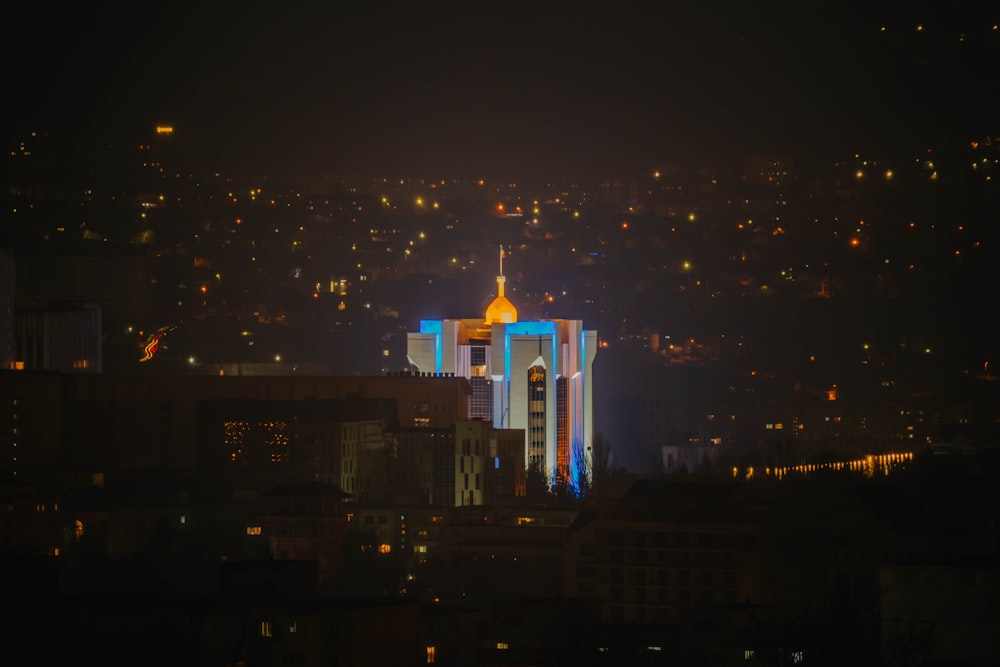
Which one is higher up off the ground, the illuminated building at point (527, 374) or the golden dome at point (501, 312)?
the golden dome at point (501, 312)

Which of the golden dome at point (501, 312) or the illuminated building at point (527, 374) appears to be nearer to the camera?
the illuminated building at point (527, 374)

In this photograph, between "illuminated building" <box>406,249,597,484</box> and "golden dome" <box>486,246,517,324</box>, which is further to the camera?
"golden dome" <box>486,246,517,324</box>

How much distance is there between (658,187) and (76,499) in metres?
46.0

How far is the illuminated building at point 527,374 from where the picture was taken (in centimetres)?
6069

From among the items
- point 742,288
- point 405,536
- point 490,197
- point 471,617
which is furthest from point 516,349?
point 490,197

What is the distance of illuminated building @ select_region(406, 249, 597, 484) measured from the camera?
6069 centimetres

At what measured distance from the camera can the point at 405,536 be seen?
2077 inches

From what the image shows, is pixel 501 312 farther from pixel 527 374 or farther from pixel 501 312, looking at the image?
pixel 527 374

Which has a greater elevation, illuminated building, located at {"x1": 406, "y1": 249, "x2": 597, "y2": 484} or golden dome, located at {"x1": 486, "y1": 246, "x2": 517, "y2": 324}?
golden dome, located at {"x1": 486, "y1": 246, "x2": 517, "y2": 324}

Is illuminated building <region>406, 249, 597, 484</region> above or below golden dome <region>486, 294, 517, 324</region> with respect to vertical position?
below

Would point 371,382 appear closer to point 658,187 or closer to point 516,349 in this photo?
point 516,349

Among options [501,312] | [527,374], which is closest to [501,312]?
[501,312]

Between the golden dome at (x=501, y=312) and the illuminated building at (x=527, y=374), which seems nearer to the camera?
the illuminated building at (x=527, y=374)

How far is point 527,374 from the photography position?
6088 cm
